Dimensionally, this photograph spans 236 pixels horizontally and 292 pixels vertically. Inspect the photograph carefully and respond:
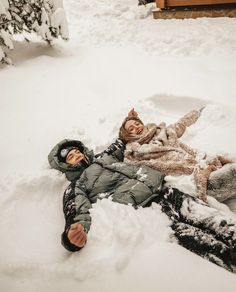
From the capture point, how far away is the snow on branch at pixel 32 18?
5641 millimetres

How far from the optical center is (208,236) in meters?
2.47

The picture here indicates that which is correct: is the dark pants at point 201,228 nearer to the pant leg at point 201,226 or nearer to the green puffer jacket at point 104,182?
the pant leg at point 201,226

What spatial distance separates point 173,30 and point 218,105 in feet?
10.2

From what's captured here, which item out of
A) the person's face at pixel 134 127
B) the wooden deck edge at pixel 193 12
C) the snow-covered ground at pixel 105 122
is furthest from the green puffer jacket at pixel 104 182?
the wooden deck edge at pixel 193 12

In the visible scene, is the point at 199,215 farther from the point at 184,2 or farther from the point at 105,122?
the point at 184,2

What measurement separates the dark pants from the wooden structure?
18.3ft

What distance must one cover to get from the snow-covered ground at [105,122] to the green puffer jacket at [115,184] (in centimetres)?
13

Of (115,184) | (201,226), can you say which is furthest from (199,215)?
(115,184)

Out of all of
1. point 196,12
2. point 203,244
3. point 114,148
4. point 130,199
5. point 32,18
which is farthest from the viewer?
point 196,12

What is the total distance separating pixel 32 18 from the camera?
5.87 metres

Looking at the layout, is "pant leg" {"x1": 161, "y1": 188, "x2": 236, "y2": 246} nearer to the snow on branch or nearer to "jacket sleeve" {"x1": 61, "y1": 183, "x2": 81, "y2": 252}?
"jacket sleeve" {"x1": 61, "y1": 183, "x2": 81, "y2": 252}

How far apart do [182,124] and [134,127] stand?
1.87 ft

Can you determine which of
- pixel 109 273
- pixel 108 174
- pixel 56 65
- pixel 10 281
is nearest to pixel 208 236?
pixel 109 273

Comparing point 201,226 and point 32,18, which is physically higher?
point 32,18
